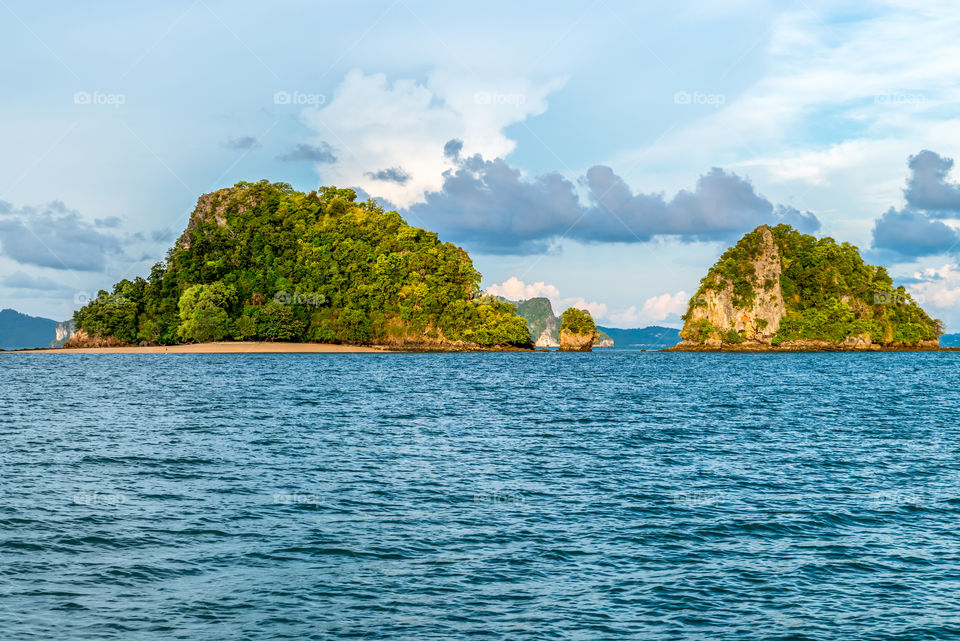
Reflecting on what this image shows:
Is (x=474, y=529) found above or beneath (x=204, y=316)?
beneath

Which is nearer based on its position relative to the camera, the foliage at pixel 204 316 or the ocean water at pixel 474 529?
the ocean water at pixel 474 529

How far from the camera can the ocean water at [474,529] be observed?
15.3m

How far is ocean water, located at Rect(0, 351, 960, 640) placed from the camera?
15273mm

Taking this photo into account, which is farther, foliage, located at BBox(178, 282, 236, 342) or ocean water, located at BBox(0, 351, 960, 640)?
foliage, located at BBox(178, 282, 236, 342)

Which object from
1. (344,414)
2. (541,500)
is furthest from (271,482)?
(344,414)

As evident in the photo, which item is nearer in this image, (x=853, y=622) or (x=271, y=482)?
(x=853, y=622)

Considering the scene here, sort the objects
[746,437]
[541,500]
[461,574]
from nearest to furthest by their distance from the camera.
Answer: [461,574] → [541,500] → [746,437]

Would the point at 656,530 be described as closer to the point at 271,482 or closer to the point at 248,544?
the point at 248,544

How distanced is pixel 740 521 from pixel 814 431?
79.7ft

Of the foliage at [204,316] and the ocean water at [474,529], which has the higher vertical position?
the foliage at [204,316]

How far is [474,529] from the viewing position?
21.6 meters

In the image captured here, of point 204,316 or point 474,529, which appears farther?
point 204,316

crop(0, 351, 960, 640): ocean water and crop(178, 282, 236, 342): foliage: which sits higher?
crop(178, 282, 236, 342): foliage

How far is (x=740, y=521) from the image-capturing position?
22.9 m
